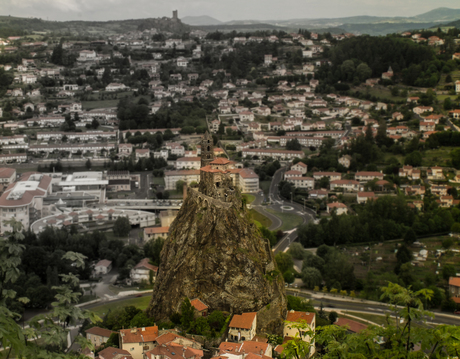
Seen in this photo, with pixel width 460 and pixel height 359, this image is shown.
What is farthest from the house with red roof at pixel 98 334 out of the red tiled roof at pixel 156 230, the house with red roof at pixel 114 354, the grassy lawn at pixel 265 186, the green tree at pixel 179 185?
the grassy lawn at pixel 265 186

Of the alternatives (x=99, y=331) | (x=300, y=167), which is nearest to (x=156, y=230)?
(x=99, y=331)

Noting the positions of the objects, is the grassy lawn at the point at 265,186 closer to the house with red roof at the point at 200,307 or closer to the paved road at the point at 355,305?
the paved road at the point at 355,305

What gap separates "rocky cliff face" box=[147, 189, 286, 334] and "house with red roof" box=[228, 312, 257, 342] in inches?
25.9

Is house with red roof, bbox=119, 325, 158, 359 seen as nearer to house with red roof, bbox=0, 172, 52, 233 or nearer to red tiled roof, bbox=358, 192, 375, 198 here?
house with red roof, bbox=0, 172, 52, 233

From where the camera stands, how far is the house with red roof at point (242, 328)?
16.4 metres

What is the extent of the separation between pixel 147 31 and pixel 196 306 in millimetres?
115899

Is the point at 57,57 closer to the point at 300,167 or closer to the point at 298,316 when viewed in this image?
the point at 300,167

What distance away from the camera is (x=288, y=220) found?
3503cm

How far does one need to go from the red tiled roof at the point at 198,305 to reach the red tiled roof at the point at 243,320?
1.17 m

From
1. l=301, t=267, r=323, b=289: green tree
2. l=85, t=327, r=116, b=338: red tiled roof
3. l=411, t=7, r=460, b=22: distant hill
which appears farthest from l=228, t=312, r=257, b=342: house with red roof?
l=411, t=7, r=460, b=22: distant hill

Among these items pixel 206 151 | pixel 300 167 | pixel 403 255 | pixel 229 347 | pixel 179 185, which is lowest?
pixel 403 255

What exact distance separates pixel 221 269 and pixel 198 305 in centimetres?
149

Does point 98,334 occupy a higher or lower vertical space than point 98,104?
lower

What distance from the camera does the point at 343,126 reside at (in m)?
55.9
